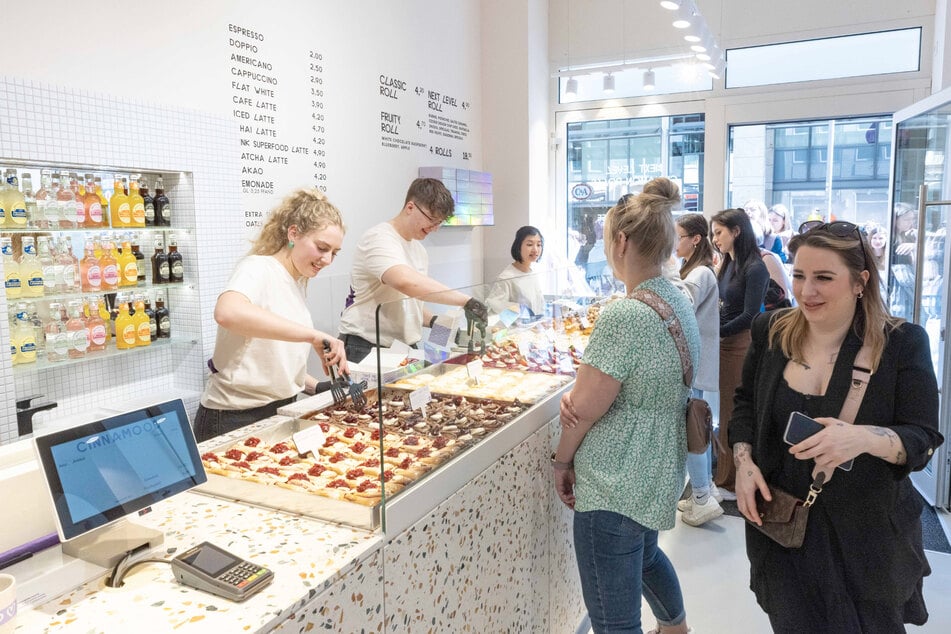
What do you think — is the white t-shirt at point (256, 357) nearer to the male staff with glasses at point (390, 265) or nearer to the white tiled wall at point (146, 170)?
the male staff with glasses at point (390, 265)

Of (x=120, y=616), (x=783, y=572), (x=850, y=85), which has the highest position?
(x=850, y=85)

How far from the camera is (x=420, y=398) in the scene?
188 centimetres

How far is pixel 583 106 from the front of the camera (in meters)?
6.69

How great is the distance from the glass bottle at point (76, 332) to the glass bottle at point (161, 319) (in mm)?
384

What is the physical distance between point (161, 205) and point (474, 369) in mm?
1925

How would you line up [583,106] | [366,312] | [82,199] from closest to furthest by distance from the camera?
[82,199]
[366,312]
[583,106]

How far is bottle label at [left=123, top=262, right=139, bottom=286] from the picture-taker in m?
3.09

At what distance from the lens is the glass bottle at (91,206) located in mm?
2871

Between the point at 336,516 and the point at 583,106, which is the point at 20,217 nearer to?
the point at 336,516

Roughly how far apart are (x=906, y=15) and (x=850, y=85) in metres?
0.63

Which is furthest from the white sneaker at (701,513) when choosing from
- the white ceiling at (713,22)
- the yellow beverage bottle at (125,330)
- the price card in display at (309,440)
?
the white ceiling at (713,22)

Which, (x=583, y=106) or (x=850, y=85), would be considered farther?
(x=583, y=106)

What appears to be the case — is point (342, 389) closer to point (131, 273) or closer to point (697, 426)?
point (697, 426)

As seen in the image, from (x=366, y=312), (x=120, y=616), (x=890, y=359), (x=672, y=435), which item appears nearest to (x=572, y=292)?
(x=366, y=312)
